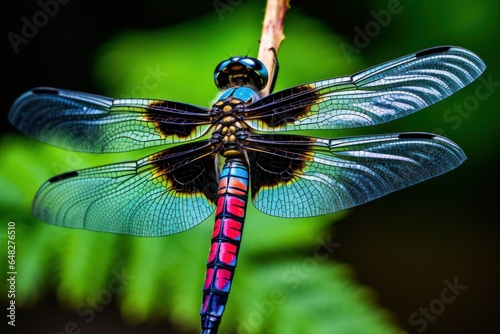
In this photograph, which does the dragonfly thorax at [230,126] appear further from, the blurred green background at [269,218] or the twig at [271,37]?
the blurred green background at [269,218]

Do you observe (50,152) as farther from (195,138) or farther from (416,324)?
(416,324)

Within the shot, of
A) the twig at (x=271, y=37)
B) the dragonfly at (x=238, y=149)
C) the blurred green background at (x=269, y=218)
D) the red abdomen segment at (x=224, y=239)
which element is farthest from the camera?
the blurred green background at (x=269, y=218)

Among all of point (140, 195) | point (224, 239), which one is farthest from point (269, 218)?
point (224, 239)

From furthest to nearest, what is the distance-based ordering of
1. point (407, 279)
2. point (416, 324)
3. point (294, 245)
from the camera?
1. point (407, 279)
2. point (416, 324)
3. point (294, 245)

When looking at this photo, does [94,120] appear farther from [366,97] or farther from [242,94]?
[366,97]

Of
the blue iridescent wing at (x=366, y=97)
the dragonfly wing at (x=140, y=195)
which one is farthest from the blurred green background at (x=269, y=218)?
the blue iridescent wing at (x=366, y=97)

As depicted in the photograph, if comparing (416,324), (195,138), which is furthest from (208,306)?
(416,324)

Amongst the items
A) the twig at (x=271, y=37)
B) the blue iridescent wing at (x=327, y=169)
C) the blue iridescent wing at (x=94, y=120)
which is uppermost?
the twig at (x=271, y=37)

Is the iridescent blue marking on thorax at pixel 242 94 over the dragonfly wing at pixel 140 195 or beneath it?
over
